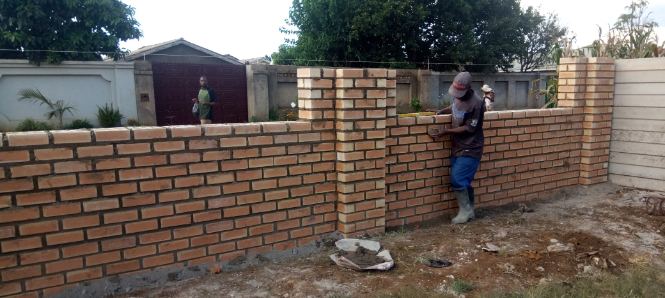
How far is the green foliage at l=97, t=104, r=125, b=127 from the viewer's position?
13.7 m

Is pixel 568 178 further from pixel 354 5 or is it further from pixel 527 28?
pixel 527 28

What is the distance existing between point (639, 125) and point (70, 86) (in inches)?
558

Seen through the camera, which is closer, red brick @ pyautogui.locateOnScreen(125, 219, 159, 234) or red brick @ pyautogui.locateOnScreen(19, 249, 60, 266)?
red brick @ pyautogui.locateOnScreen(19, 249, 60, 266)

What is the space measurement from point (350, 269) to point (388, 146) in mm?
1270

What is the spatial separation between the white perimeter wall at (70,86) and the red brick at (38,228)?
12232 millimetres

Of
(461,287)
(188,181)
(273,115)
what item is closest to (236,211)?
(188,181)

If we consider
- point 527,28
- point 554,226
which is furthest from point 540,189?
point 527,28

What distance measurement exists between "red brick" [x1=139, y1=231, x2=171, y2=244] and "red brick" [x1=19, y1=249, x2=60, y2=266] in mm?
513

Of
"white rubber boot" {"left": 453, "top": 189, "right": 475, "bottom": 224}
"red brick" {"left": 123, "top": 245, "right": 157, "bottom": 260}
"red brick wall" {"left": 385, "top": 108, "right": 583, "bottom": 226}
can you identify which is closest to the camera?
"red brick" {"left": 123, "top": 245, "right": 157, "bottom": 260}

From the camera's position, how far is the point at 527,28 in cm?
Result: 2234

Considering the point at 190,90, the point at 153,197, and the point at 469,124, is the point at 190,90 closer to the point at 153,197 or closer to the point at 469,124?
the point at 469,124

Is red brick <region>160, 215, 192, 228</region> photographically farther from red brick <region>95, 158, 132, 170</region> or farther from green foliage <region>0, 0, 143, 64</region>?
green foliage <region>0, 0, 143, 64</region>

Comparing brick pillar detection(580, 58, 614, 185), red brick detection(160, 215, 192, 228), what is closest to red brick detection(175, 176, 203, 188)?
red brick detection(160, 215, 192, 228)

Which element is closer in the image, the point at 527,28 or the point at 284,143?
the point at 284,143
